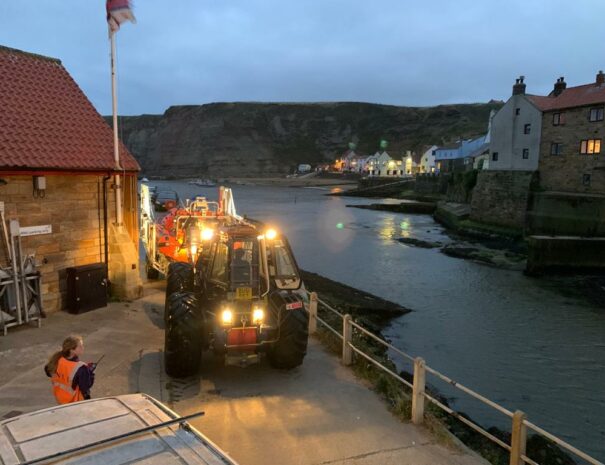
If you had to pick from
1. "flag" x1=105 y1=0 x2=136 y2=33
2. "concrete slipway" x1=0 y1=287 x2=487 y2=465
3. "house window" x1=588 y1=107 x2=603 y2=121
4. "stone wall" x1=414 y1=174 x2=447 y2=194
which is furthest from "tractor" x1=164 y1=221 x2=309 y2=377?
"stone wall" x1=414 y1=174 x2=447 y2=194

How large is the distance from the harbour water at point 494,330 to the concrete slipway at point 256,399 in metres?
6.44

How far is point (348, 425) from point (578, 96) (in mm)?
45839

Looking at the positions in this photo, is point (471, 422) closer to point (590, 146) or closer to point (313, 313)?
point (313, 313)

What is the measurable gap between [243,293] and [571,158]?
42.1 meters

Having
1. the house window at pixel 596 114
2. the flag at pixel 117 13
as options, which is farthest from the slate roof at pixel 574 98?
the flag at pixel 117 13

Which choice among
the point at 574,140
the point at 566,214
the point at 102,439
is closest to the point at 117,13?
the point at 102,439

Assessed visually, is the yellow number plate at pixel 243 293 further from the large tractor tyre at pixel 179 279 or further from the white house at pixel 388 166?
the white house at pixel 388 166

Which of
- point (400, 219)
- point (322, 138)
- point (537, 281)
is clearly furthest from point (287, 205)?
point (322, 138)

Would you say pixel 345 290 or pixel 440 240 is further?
pixel 440 240

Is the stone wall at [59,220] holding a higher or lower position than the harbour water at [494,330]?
higher

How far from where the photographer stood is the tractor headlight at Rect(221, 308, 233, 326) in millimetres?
7977

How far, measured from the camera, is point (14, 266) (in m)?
10.4

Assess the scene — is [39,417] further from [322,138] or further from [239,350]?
[322,138]

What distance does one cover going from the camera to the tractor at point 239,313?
793 centimetres
